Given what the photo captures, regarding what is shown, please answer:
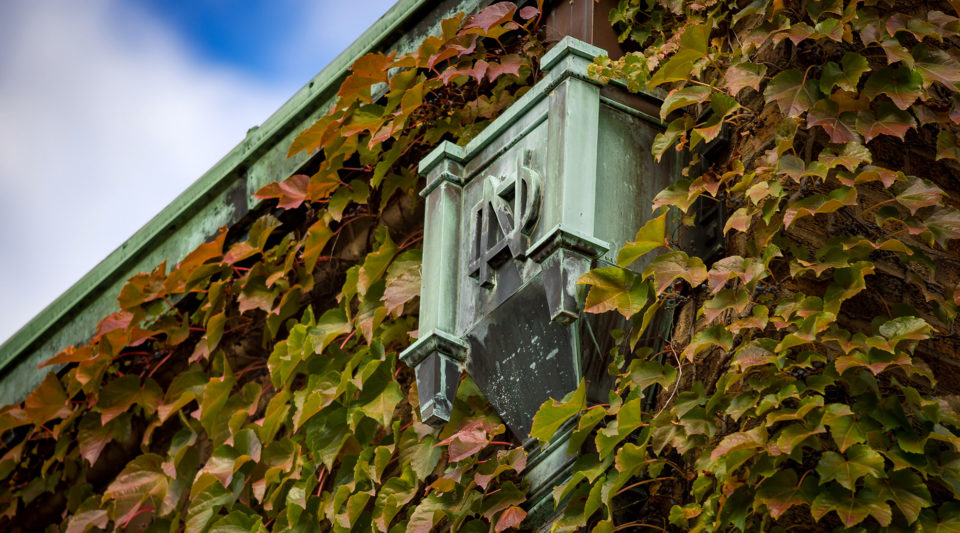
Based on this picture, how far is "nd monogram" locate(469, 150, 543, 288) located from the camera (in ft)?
11.8

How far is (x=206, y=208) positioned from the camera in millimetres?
5352

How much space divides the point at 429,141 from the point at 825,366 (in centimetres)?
154

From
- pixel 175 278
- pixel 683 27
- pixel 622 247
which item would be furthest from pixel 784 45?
pixel 175 278

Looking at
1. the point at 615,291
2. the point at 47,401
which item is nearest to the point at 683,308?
the point at 615,291

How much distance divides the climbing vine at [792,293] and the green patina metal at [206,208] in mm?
1081

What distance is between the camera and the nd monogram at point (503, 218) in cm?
361

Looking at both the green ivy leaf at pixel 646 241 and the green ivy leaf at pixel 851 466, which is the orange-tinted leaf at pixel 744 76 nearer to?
the green ivy leaf at pixel 646 241

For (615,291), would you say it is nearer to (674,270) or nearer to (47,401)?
(674,270)

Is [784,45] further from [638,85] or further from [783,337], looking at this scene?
[783,337]

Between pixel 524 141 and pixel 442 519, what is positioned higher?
pixel 524 141

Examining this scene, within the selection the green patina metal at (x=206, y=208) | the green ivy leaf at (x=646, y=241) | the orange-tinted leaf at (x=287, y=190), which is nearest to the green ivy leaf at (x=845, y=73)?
the green ivy leaf at (x=646, y=241)

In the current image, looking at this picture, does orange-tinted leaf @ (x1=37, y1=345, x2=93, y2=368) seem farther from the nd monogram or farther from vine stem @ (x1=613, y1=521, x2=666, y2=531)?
vine stem @ (x1=613, y1=521, x2=666, y2=531)

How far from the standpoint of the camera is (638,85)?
370 cm

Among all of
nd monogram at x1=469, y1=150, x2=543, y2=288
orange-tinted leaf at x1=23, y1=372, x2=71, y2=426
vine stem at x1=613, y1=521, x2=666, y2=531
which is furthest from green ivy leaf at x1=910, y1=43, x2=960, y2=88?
orange-tinted leaf at x1=23, y1=372, x2=71, y2=426
